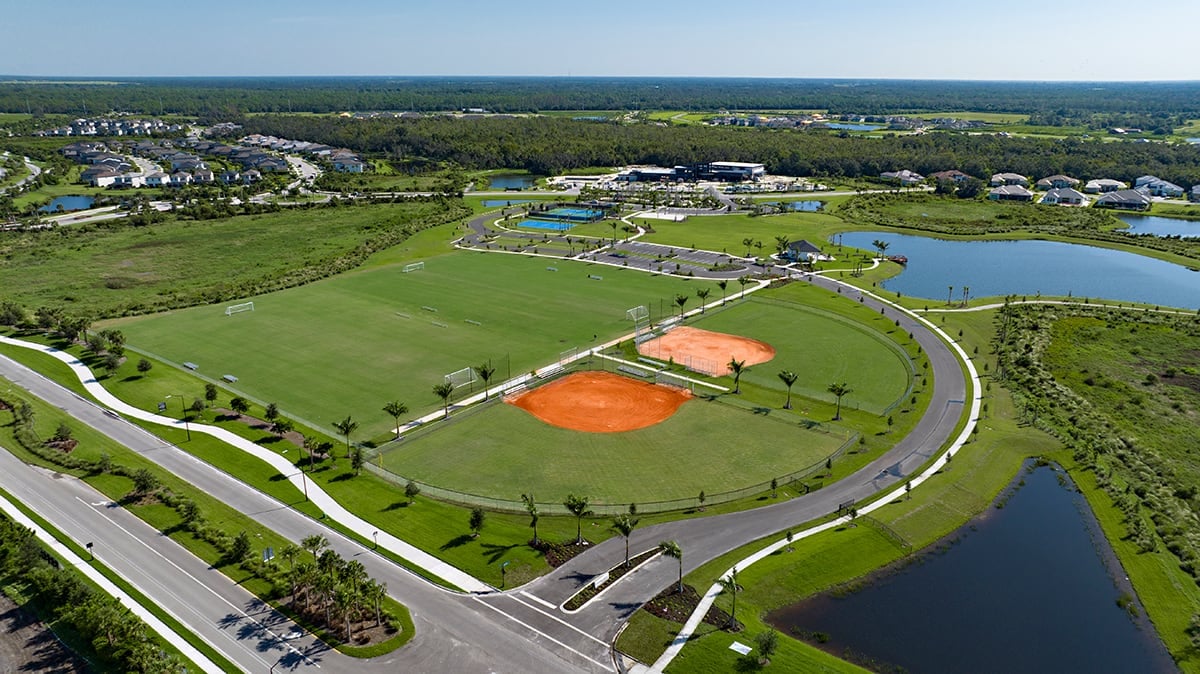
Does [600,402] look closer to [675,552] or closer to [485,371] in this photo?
[485,371]

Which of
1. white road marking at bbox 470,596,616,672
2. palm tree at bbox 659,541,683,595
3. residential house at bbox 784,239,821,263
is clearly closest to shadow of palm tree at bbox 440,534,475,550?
white road marking at bbox 470,596,616,672

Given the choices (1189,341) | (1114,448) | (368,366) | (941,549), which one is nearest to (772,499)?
(941,549)

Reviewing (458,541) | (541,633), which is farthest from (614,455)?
(541,633)

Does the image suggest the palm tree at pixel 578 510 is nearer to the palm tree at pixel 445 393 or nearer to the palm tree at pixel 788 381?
the palm tree at pixel 445 393

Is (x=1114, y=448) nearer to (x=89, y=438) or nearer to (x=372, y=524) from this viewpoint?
(x=372, y=524)

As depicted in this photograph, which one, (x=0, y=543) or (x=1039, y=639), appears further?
(x=0, y=543)

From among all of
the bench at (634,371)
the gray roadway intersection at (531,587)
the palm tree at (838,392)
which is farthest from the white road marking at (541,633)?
the palm tree at (838,392)
